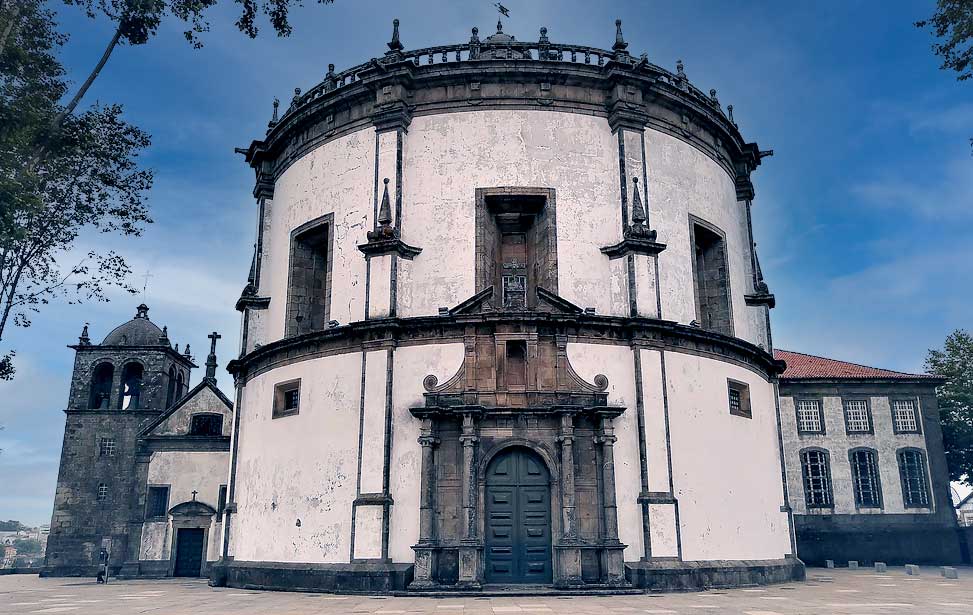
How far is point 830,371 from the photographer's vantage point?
37.3 metres

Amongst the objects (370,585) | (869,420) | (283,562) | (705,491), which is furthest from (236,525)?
(869,420)

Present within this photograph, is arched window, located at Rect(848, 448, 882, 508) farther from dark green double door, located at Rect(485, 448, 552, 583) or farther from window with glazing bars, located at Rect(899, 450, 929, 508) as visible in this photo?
dark green double door, located at Rect(485, 448, 552, 583)

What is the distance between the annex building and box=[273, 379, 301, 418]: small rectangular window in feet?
0.34

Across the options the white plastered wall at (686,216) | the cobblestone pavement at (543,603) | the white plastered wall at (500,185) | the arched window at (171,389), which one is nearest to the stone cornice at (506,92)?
the white plastered wall at (500,185)

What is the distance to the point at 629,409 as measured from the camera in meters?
18.3

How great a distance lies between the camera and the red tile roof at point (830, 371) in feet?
119

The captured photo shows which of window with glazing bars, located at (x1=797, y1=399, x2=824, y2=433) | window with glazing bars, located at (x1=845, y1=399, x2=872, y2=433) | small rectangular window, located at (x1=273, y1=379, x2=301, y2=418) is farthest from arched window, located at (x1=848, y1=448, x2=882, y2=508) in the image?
small rectangular window, located at (x1=273, y1=379, x2=301, y2=418)

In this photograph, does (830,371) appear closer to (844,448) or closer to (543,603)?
(844,448)

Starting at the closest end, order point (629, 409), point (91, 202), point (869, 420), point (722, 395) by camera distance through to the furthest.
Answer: point (91, 202) < point (629, 409) < point (722, 395) < point (869, 420)

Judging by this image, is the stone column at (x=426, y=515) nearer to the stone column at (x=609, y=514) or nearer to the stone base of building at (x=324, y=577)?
the stone base of building at (x=324, y=577)

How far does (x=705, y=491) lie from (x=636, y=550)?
8.17ft

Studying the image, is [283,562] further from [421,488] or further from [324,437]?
[421,488]

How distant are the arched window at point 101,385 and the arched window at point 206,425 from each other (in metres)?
6.50

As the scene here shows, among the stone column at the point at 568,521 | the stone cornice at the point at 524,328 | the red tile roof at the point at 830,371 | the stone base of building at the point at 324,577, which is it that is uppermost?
the red tile roof at the point at 830,371
